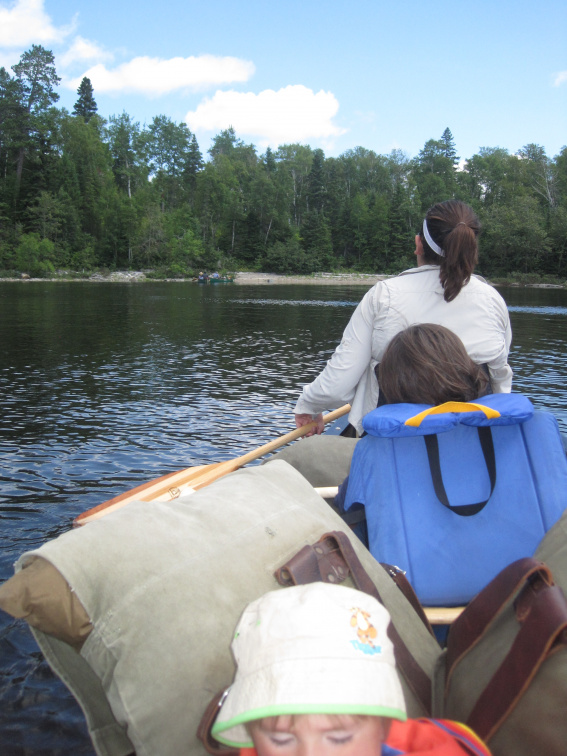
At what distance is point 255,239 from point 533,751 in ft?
263

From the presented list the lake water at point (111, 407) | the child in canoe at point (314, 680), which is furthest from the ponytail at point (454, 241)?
the lake water at point (111, 407)

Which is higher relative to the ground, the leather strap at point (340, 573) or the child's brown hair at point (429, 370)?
the child's brown hair at point (429, 370)

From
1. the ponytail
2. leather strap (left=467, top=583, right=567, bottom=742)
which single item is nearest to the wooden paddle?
the ponytail

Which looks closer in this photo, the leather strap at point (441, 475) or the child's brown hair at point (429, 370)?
the leather strap at point (441, 475)

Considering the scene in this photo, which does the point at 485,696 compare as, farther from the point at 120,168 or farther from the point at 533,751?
the point at 120,168

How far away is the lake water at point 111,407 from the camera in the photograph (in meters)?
3.37

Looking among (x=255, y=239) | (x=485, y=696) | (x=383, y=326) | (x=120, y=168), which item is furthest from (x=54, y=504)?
(x=120, y=168)

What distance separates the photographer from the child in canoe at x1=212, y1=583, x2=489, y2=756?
1037mm

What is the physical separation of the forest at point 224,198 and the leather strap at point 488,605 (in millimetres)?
59822

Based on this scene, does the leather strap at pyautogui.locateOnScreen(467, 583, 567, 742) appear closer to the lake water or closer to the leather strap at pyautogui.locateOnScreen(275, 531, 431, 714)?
the leather strap at pyautogui.locateOnScreen(275, 531, 431, 714)

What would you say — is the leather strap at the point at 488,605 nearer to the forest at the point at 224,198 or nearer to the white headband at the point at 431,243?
the white headband at the point at 431,243

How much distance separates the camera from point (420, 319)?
9.38 feet

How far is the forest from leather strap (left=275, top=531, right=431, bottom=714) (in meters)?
59.6

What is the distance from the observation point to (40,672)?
3338mm
